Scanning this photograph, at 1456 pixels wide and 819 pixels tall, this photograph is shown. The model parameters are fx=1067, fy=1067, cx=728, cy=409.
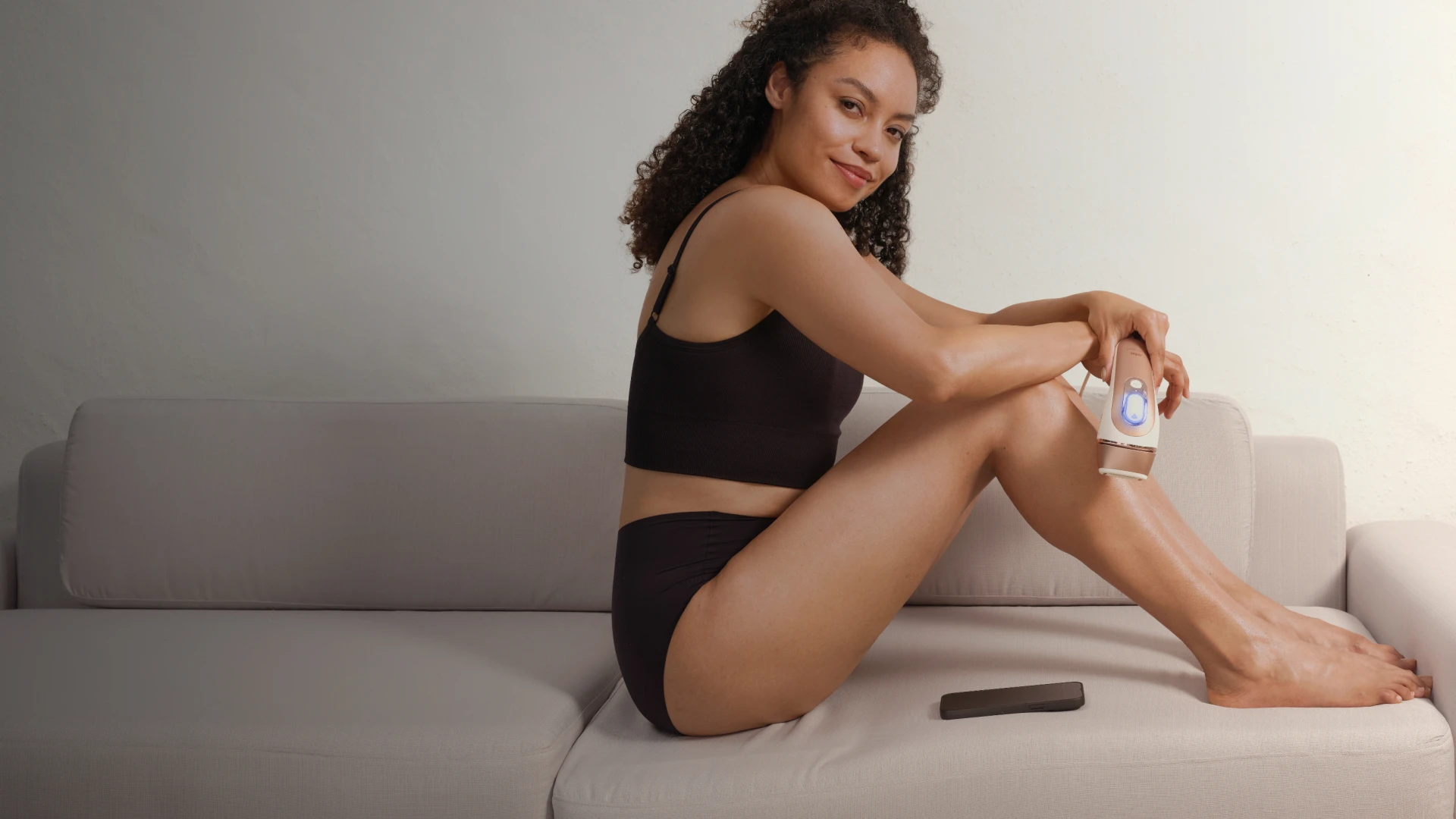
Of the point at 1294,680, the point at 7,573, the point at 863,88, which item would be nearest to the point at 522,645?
the point at 863,88

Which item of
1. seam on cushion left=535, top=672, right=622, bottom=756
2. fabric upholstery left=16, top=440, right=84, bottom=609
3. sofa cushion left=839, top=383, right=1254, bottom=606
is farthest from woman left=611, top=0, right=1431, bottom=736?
fabric upholstery left=16, top=440, right=84, bottom=609

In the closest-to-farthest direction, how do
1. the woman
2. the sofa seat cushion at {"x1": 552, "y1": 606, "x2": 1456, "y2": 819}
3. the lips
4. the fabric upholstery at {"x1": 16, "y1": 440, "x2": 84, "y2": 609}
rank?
the sofa seat cushion at {"x1": 552, "y1": 606, "x2": 1456, "y2": 819} < the woman < the lips < the fabric upholstery at {"x1": 16, "y1": 440, "x2": 84, "y2": 609}

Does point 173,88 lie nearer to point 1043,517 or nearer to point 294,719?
point 294,719

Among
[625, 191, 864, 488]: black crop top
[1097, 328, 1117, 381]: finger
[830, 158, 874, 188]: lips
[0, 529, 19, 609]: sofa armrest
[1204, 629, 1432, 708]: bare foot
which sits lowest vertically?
[0, 529, 19, 609]: sofa armrest

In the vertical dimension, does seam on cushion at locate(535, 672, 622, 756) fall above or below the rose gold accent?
below

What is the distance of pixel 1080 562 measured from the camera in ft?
6.11

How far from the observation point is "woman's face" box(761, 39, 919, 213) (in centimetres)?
149

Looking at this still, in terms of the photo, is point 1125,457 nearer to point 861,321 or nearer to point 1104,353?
point 1104,353

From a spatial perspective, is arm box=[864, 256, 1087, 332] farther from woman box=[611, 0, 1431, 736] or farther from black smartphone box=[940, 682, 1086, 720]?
black smartphone box=[940, 682, 1086, 720]

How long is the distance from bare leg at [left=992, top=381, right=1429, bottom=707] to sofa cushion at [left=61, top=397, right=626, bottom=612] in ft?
2.90

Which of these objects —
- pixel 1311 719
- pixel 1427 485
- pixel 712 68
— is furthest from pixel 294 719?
pixel 1427 485

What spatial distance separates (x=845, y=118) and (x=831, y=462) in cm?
49

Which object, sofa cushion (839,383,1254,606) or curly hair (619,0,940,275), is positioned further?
sofa cushion (839,383,1254,606)

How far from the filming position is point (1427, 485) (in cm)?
225
